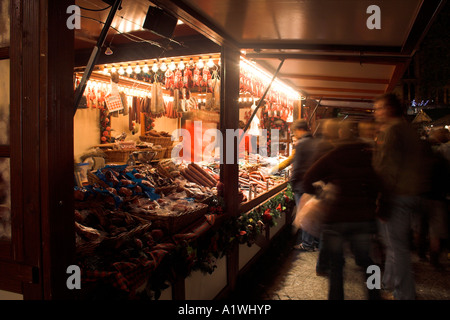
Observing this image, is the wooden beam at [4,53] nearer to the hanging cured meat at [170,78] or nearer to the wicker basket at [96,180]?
the wicker basket at [96,180]

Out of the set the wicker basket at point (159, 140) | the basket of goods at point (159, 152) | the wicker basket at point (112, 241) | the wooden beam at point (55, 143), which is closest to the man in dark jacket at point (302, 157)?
the wicker basket at point (112, 241)

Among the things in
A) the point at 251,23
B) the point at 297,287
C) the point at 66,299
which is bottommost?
the point at 297,287

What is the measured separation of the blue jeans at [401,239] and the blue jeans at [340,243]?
43 cm

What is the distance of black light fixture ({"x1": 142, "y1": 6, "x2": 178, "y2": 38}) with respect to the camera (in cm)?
326

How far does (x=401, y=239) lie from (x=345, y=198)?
1008 millimetres

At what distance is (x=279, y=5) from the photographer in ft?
9.54

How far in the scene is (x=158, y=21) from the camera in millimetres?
3303

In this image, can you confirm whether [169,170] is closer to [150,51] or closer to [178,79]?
[178,79]

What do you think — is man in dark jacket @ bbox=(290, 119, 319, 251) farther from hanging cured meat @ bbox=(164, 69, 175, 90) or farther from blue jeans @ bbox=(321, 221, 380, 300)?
hanging cured meat @ bbox=(164, 69, 175, 90)

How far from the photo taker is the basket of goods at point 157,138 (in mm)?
9134

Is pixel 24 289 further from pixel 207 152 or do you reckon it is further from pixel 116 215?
pixel 207 152
